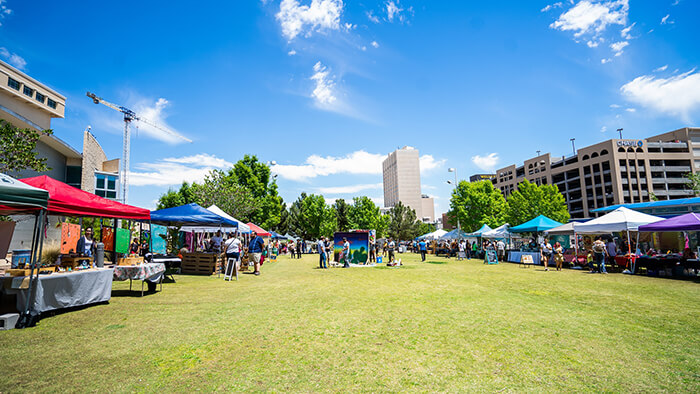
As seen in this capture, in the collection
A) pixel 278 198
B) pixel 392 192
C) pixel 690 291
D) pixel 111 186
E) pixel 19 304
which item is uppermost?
pixel 392 192

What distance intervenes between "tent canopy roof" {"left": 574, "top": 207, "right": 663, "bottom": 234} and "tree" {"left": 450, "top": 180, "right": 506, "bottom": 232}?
94.1ft

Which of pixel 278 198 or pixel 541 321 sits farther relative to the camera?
pixel 278 198

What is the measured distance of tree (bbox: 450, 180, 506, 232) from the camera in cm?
4547

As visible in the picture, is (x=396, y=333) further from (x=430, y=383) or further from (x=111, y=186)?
(x=111, y=186)

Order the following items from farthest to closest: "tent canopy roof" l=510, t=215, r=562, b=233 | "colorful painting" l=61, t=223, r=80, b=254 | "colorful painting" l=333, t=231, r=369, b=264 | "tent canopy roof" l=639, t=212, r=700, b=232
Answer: "tent canopy roof" l=510, t=215, r=562, b=233
"colorful painting" l=333, t=231, r=369, b=264
"colorful painting" l=61, t=223, r=80, b=254
"tent canopy roof" l=639, t=212, r=700, b=232

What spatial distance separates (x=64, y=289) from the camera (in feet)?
20.5

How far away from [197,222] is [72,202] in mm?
7044

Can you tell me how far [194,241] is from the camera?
24328 mm

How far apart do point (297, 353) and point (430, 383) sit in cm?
172

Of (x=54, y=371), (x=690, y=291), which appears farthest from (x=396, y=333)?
(x=690, y=291)

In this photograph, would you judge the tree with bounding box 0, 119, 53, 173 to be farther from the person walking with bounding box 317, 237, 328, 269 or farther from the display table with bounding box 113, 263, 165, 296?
the person walking with bounding box 317, 237, 328, 269

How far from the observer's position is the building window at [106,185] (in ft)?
147

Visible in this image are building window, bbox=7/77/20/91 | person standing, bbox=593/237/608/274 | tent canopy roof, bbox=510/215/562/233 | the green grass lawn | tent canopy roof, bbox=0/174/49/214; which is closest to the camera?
the green grass lawn

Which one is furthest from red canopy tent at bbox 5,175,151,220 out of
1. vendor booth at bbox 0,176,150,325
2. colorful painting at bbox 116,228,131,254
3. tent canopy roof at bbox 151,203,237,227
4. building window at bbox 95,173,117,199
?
building window at bbox 95,173,117,199
